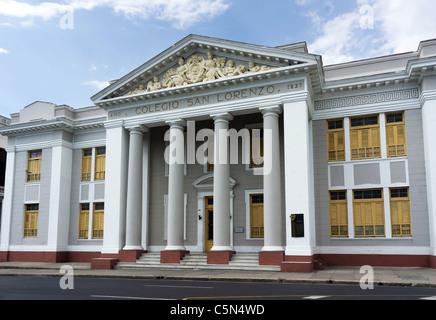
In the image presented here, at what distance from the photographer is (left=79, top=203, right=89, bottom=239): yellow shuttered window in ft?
89.5

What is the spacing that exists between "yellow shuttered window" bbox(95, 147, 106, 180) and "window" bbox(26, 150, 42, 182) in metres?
4.01

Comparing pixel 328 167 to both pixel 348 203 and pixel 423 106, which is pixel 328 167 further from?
pixel 423 106

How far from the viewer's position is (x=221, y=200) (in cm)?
2041

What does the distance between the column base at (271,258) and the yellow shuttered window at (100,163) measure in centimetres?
1275

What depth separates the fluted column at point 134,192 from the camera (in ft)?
73.7

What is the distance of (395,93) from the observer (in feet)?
68.2

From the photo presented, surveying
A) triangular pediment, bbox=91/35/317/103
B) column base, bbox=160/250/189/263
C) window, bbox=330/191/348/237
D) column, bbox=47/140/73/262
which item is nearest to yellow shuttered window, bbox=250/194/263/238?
window, bbox=330/191/348/237

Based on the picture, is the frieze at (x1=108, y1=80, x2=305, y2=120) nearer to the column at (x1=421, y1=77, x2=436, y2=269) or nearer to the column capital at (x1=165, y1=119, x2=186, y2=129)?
the column capital at (x1=165, y1=119, x2=186, y2=129)

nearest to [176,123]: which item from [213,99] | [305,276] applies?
[213,99]

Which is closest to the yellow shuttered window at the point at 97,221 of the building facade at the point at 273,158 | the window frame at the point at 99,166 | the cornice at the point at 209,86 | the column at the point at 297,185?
the building facade at the point at 273,158

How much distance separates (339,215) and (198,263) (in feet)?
23.5

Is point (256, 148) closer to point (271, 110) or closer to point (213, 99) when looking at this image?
point (271, 110)

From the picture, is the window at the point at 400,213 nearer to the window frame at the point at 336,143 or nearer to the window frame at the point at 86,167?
the window frame at the point at 336,143
